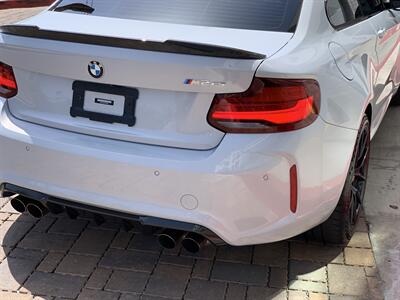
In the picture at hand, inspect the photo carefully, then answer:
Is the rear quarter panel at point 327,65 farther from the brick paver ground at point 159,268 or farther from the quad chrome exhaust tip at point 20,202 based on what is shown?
the quad chrome exhaust tip at point 20,202

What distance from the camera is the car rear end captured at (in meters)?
2.54

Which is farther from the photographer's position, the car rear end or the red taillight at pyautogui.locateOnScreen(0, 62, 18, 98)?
the red taillight at pyautogui.locateOnScreen(0, 62, 18, 98)

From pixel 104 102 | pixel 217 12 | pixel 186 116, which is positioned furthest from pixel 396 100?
pixel 104 102

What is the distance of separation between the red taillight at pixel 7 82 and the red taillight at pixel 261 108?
1.09m

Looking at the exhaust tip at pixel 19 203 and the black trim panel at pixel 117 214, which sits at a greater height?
the black trim panel at pixel 117 214

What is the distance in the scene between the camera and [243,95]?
2527 mm

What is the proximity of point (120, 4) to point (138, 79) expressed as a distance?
2.55 ft

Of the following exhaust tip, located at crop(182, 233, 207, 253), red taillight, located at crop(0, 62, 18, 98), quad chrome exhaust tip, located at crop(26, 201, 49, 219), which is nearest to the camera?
exhaust tip, located at crop(182, 233, 207, 253)

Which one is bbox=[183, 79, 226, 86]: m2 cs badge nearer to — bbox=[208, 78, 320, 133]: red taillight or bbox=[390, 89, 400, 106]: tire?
bbox=[208, 78, 320, 133]: red taillight

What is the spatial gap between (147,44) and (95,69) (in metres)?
0.28

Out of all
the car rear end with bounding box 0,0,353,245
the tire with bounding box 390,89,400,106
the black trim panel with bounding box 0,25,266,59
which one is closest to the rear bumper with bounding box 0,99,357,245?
the car rear end with bounding box 0,0,353,245

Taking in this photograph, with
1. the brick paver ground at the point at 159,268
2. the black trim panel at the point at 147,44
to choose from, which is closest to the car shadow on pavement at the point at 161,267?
the brick paver ground at the point at 159,268

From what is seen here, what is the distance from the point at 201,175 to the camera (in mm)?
2568

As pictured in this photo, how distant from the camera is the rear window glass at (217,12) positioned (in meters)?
2.90
